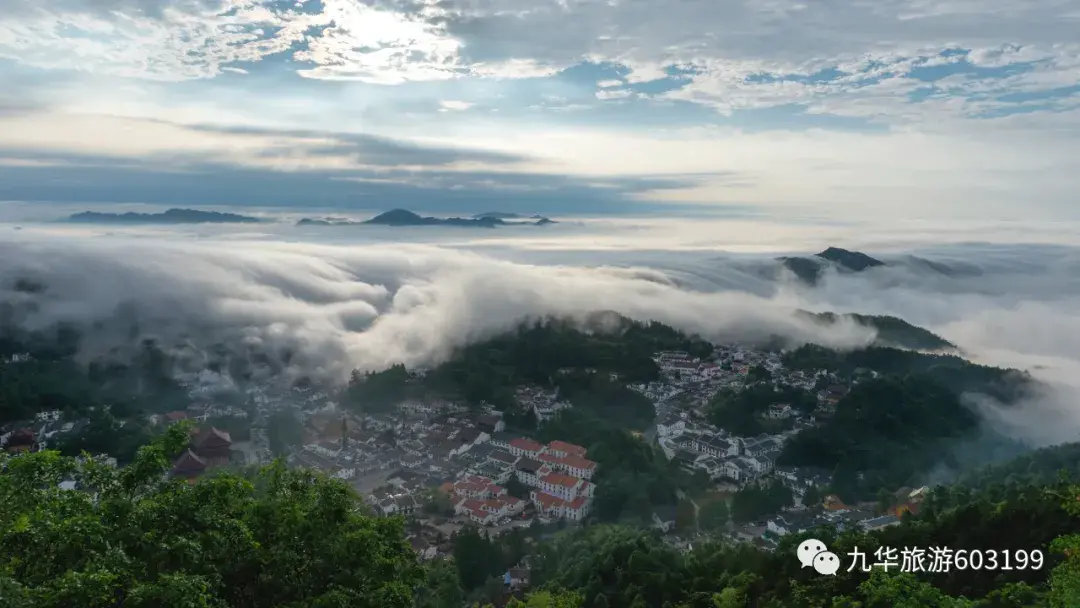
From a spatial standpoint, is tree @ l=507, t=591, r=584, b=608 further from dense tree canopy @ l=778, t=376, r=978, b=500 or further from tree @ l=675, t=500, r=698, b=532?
A: dense tree canopy @ l=778, t=376, r=978, b=500

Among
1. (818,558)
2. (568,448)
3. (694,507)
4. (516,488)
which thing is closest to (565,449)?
(568,448)

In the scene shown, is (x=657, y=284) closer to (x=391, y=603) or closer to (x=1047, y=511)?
(x=1047, y=511)

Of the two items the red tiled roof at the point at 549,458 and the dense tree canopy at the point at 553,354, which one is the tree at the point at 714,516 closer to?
the red tiled roof at the point at 549,458

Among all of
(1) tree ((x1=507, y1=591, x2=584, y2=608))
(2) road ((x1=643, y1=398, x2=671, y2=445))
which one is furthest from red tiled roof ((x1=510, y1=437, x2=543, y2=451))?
(1) tree ((x1=507, y1=591, x2=584, y2=608))

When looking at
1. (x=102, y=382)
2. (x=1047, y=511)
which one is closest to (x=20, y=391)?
(x=102, y=382)

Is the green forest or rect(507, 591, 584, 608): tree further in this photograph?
rect(507, 591, 584, 608): tree

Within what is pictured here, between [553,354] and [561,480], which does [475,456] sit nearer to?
[561,480]
